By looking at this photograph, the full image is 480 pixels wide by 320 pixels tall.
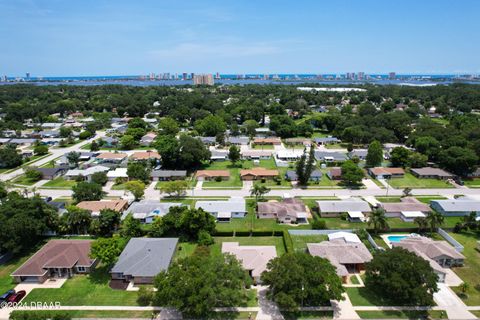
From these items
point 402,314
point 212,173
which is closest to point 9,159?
point 212,173

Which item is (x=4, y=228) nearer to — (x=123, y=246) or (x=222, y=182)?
(x=123, y=246)

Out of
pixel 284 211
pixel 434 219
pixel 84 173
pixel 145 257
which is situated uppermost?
pixel 434 219

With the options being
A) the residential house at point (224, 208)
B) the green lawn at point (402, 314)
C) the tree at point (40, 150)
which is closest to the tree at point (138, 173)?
the residential house at point (224, 208)

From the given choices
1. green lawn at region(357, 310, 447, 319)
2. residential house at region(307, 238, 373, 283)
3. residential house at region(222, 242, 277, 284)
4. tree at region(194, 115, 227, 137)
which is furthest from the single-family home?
tree at region(194, 115, 227, 137)

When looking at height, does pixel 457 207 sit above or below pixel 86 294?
above

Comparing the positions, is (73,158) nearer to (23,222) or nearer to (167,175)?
(167,175)

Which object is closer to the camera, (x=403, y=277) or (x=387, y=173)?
(x=403, y=277)

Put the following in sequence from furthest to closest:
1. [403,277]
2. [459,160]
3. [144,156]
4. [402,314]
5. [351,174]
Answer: [144,156]
[459,160]
[351,174]
[403,277]
[402,314]
